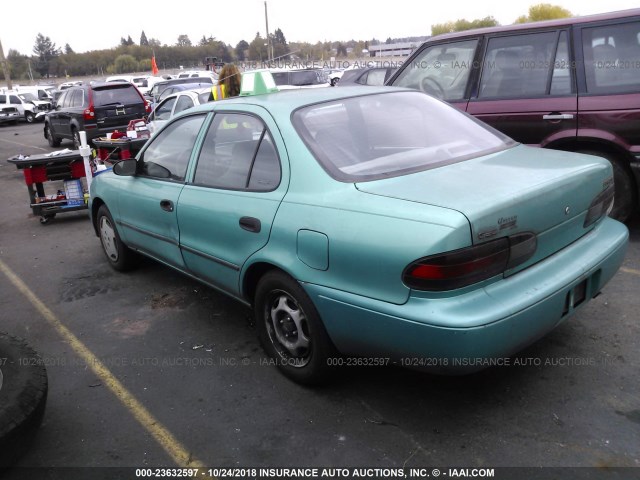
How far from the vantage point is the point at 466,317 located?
235 centimetres

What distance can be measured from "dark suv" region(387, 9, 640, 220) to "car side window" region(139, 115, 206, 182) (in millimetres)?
3000

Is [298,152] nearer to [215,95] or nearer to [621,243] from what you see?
[621,243]

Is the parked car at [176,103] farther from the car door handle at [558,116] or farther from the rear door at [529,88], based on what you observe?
the car door handle at [558,116]

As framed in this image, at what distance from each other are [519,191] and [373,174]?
74 cm

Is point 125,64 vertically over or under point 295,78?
over

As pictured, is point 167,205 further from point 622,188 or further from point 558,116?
point 622,188

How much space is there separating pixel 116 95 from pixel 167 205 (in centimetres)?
1126

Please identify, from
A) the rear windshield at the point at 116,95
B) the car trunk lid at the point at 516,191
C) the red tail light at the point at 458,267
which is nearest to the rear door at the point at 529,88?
the car trunk lid at the point at 516,191

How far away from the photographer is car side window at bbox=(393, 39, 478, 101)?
5816 millimetres

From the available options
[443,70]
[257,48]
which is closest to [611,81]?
[443,70]

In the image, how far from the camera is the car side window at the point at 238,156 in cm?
326

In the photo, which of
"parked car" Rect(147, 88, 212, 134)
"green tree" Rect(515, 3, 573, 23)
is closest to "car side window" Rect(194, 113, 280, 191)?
"parked car" Rect(147, 88, 212, 134)

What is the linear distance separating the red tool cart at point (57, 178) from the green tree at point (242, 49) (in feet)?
355

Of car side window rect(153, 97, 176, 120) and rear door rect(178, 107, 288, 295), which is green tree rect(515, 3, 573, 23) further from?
rear door rect(178, 107, 288, 295)
